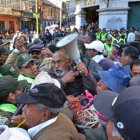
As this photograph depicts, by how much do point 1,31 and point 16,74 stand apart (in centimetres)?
2497

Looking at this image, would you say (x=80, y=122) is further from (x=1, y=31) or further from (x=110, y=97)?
(x=1, y=31)

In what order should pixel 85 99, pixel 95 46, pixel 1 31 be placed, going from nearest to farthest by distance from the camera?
pixel 85 99
pixel 95 46
pixel 1 31

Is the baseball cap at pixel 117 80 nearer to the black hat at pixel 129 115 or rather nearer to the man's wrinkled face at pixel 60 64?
the black hat at pixel 129 115

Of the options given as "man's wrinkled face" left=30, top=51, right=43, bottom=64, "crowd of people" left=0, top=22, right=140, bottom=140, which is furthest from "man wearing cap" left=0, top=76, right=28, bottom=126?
"man's wrinkled face" left=30, top=51, right=43, bottom=64

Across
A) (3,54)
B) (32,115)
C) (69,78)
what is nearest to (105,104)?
A: (32,115)

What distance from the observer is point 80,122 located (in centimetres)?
196

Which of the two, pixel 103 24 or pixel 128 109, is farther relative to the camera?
pixel 103 24

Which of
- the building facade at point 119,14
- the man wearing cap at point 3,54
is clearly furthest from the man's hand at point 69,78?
the building facade at point 119,14

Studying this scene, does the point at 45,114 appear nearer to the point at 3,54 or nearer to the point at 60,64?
the point at 60,64

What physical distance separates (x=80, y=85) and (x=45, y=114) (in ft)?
4.18

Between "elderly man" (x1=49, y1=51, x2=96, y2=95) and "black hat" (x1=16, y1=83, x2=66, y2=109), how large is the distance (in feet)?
3.30

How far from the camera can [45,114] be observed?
151cm

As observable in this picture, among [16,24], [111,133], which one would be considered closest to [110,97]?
[111,133]

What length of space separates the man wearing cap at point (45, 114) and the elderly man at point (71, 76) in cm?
100
